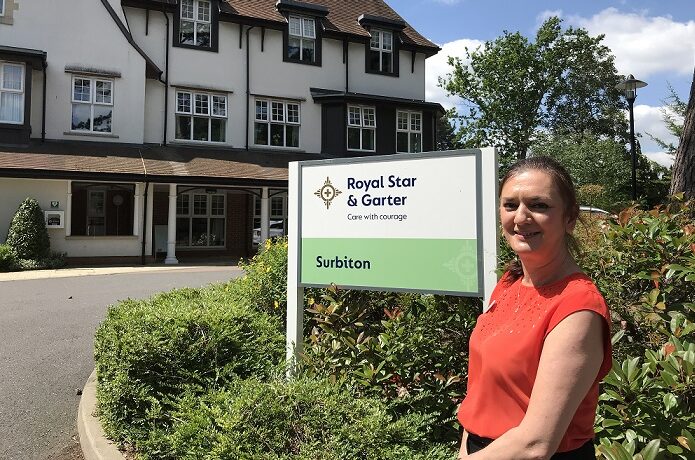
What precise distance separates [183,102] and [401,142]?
30.5ft

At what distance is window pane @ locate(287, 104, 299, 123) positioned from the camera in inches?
874

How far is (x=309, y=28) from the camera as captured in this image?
74.1 ft

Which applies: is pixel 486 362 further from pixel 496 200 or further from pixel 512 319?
pixel 496 200

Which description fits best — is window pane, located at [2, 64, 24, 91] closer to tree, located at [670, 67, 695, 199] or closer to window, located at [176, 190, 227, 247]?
window, located at [176, 190, 227, 247]

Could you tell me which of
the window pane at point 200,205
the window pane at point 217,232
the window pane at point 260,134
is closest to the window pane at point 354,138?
the window pane at point 260,134

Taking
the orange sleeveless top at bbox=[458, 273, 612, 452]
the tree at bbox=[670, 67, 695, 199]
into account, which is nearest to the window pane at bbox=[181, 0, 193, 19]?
the tree at bbox=[670, 67, 695, 199]

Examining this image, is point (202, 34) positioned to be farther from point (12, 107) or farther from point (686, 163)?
point (686, 163)

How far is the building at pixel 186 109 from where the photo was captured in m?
17.2

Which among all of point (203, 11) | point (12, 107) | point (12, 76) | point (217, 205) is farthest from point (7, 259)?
point (203, 11)

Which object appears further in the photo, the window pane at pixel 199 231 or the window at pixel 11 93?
the window pane at pixel 199 231

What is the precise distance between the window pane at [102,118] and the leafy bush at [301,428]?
17920mm

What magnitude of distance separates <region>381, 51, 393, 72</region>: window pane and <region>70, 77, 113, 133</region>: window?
11377 millimetres

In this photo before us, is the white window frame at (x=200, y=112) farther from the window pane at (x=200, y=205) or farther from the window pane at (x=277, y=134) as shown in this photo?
the window pane at (x=200, y=205)

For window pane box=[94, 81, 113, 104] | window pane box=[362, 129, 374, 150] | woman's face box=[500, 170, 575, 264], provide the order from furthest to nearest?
window pane box=[362, 129, 374, 150]
window pane box=[94, 81, 113, 104]
woman's face box=[500, 170, 575, 264]
